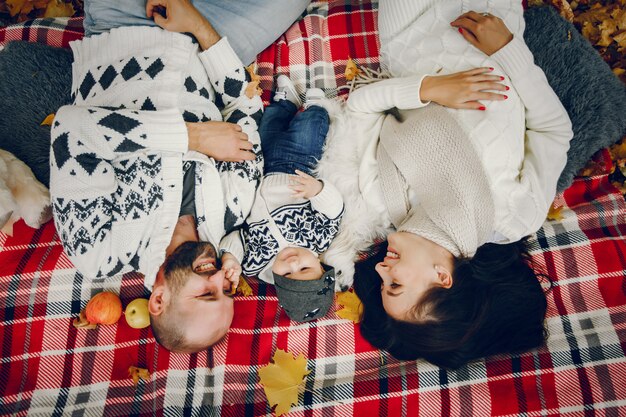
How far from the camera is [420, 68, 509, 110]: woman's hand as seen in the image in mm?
1726

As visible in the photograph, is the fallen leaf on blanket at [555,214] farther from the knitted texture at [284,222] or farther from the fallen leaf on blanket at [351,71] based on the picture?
the fallen leaf on blanket at [351,71]

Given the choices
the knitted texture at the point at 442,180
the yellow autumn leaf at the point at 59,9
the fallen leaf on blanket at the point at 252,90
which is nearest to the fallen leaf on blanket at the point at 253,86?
the fallen leaf on blanket at the point at 252,90

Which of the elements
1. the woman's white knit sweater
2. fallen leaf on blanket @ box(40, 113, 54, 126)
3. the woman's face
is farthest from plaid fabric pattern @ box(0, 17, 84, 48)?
the woman's face

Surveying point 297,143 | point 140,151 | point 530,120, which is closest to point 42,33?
point 140,151

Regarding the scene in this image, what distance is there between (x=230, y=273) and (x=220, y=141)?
1.76 feet

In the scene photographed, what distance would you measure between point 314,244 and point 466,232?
613 millimetres

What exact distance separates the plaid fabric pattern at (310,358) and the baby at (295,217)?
16cm

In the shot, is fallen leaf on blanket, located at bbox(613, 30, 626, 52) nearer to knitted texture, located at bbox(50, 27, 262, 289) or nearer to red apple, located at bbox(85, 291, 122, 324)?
knitted texture, located at bbox(50, 27, 262, 289)

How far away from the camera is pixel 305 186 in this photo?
1.90 meters

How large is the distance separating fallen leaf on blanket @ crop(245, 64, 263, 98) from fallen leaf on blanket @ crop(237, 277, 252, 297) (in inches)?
32.6

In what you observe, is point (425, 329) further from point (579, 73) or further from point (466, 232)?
point (579, 73)

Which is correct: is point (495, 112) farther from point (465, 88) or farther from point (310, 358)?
point (310, 358)

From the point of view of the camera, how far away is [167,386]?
6.10ft

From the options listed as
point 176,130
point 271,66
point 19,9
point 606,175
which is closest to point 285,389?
point 176,130
